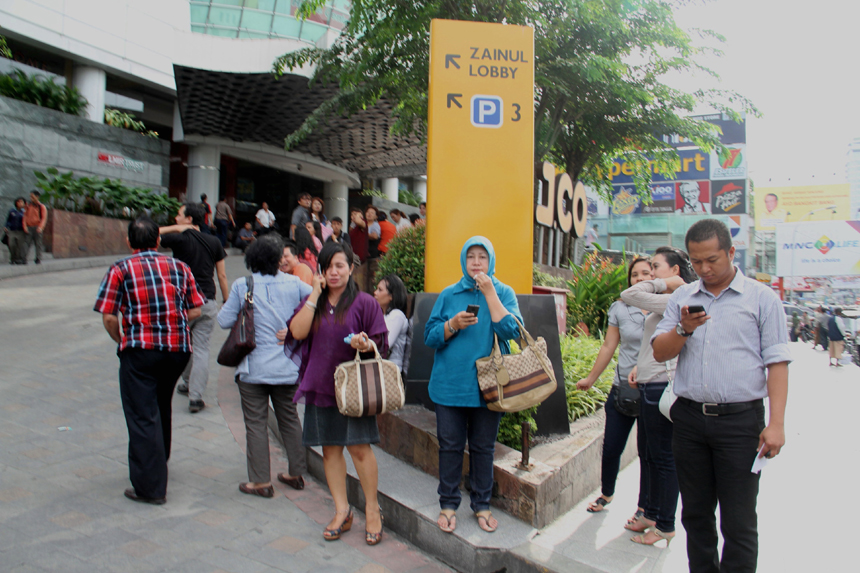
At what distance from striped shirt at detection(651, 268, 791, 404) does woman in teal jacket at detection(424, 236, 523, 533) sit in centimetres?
107

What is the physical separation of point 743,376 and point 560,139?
12635 millimetres

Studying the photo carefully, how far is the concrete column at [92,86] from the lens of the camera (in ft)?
67.3

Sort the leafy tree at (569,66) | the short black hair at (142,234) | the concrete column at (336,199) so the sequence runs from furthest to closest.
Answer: the concrete column at (336,199) → the leafy tree at (569,66) → the short black hair at (142,234)

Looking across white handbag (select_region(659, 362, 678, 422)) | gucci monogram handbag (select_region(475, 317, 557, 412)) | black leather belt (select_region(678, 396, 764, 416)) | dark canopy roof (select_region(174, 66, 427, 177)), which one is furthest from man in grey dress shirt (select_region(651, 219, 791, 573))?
dark canopy roof (select_region(174, 66, 427, 177))

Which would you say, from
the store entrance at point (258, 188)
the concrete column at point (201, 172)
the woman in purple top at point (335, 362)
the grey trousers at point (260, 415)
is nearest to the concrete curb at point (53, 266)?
the concrete column at point (201, 172)

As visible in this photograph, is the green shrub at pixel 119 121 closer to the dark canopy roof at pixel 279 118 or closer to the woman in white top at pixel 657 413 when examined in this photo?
the dark canopy roof at pixel 279 118

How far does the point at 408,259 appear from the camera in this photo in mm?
7105

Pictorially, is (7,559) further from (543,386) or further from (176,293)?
(543,386)

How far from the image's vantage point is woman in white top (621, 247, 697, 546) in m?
3.41

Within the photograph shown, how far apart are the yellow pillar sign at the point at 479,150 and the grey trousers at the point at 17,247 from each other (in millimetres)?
11521

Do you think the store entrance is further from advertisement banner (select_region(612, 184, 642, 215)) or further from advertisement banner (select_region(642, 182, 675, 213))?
advertisement banner (select_region(642, 182, 675, 213))

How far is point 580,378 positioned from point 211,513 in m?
3.49

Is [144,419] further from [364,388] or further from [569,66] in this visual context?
[569,66]

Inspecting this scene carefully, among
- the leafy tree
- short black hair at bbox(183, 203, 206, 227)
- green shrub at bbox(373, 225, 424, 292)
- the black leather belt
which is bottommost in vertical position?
the black leather belt
